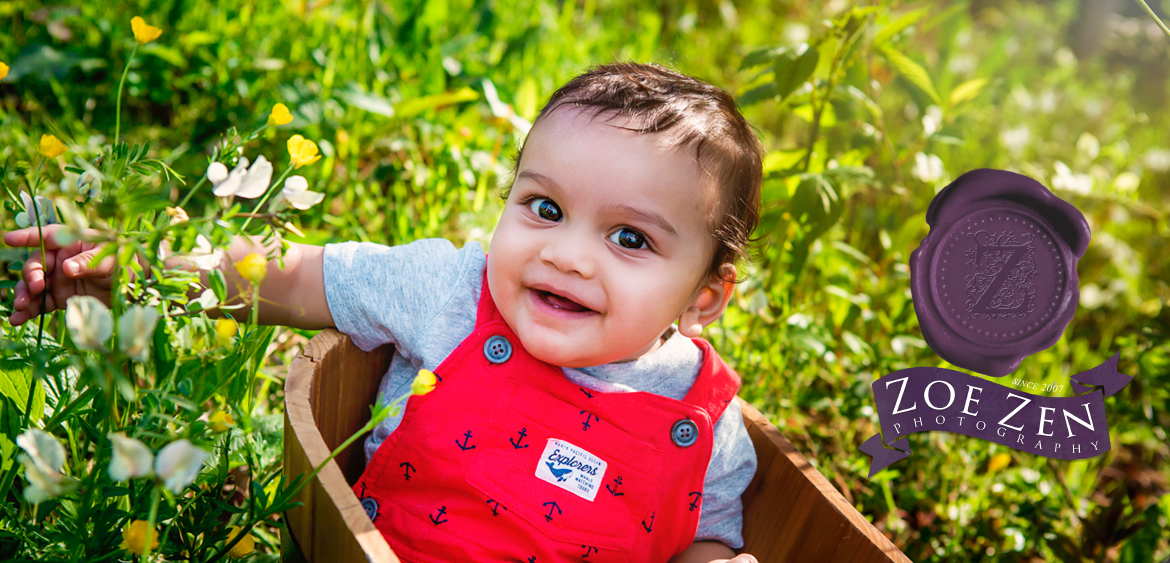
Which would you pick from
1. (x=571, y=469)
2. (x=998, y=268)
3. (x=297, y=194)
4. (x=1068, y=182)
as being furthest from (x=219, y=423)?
(x=1068, y=182)

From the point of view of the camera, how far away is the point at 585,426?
1352 millimetres

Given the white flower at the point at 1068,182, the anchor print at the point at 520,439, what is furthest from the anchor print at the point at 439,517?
the white flower at the point at 1068,182

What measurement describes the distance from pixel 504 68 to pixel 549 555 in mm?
1875

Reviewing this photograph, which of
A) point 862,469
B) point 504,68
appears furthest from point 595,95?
point 504,68

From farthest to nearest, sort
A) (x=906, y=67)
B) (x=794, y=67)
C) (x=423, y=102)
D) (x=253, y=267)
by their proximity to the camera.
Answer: (x=423, y=102) → (x=906, y=67) → (x=794, y=67) → (x=253, y=267)

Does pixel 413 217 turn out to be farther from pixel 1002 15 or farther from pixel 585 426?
pixel 1002 15

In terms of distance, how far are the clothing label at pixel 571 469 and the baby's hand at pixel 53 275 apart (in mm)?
662

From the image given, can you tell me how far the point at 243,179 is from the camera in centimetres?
93

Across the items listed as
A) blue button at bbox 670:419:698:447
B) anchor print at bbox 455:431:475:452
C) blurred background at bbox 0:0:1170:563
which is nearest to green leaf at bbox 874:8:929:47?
blurred background at bbox 0:0:1170:563

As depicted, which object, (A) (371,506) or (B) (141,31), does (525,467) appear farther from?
(B) (141,31)

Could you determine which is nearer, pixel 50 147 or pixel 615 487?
pixel 50 147

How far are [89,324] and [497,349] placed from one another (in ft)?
2.27

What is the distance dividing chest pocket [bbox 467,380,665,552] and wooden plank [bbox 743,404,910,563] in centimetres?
23

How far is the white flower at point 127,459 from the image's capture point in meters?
0.68
